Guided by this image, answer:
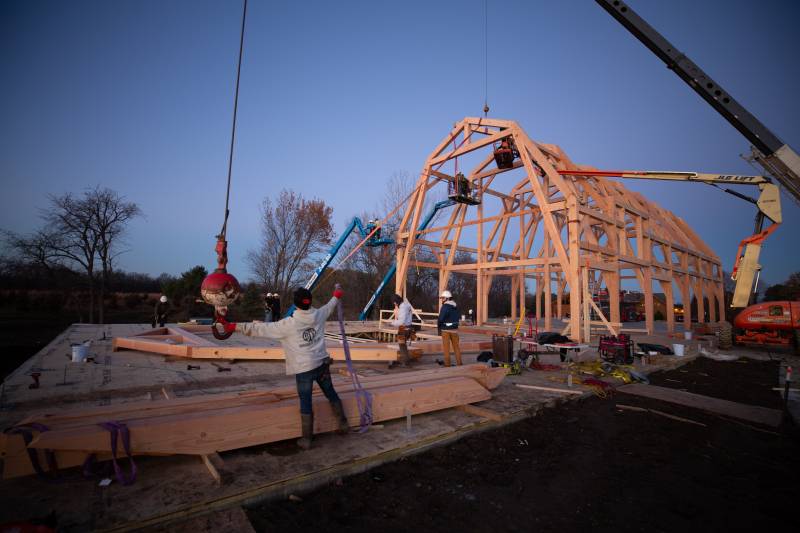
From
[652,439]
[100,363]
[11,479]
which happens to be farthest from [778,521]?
[100,363]

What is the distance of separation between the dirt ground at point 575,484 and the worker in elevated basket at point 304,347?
87 centimetres

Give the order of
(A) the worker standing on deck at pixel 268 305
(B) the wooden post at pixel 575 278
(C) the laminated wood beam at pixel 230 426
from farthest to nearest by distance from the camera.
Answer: (B) the wooden post at pixel 575 278
(A) the worker standing on deck at pixel 268 305
(C) the laminated wood beam at pixel 230 426

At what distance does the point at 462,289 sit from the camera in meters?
38.8

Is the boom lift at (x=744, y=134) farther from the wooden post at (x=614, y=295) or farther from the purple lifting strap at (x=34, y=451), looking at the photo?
the purple lifting strap at (x=34, y=451)

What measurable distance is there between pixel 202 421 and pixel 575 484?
359 cm

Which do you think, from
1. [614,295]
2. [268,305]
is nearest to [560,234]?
[614,295]

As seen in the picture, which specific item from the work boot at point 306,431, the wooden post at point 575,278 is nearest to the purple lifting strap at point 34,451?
the work boot at point 306,431

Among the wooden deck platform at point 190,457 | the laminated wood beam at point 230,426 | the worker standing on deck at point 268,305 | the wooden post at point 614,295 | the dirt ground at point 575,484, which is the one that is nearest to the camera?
the wooden deck platform at point 190,457

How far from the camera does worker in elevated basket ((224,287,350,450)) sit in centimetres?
373

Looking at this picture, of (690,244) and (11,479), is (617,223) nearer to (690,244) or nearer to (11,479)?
(690,244)

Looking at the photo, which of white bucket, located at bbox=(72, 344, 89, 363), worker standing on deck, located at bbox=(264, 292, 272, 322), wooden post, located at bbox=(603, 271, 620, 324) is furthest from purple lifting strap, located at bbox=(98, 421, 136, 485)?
wooden post, located at bbox=(603, 271, 620, 324)

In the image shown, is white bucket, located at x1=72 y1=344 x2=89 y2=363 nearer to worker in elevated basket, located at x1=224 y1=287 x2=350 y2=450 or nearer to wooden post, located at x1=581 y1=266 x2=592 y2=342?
worker in elevated basket, located at x1=224 y1=287 x2=350 y2=450

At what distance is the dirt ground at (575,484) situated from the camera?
274 centimetres

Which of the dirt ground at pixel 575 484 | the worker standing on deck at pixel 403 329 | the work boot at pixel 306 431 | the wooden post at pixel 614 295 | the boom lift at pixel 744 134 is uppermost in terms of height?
the boom lift at pixel 744 134
